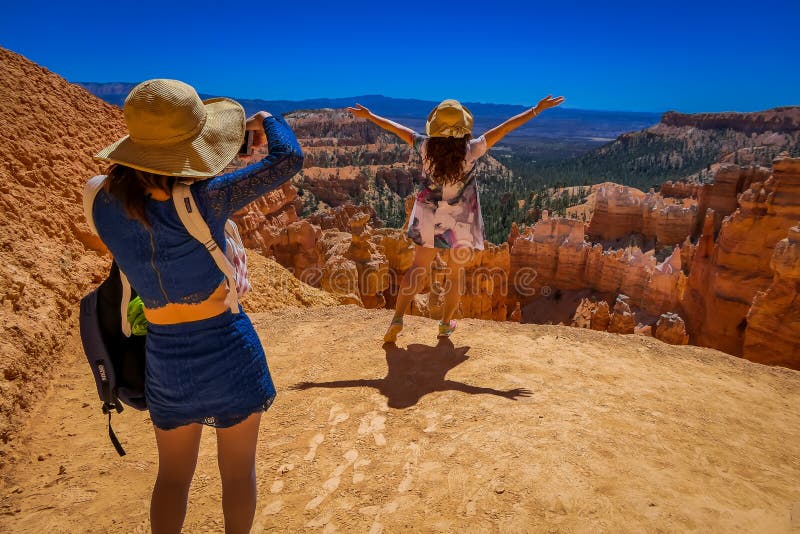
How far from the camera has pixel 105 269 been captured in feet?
14.7

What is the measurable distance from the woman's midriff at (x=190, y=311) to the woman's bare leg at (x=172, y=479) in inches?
16.2

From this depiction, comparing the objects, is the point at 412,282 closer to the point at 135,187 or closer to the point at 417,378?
the point at 417,378

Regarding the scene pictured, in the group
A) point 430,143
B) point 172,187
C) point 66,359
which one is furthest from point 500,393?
point 66,359

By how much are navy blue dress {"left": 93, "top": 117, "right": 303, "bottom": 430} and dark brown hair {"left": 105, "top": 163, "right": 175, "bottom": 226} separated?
0.11ft

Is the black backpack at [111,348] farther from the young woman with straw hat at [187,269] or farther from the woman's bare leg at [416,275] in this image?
the woman's bare leg at [416,275]

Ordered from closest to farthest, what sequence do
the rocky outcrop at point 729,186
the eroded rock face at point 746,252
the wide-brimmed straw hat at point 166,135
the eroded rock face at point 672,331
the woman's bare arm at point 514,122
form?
the wide-brimmed straw hat at point 166,135 < the woman's bare arm at point 514,122 < the eroded rock face at point 672,331 < the eroded rock face at point 746,252 < the rocky outcrop at point 729,186

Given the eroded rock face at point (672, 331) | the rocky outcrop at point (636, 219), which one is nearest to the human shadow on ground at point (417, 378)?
the eroded rock face at point (672, 331)

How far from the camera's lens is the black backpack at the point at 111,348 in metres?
1.86

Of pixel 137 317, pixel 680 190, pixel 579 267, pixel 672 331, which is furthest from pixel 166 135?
pixel 680 190

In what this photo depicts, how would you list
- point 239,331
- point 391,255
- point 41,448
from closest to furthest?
point 239,331 < point 41,448 < point 391,255

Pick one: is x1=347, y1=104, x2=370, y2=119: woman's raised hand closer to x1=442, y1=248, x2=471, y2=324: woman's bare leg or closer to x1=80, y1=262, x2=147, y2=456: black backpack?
x1=442, y1=248, x2=471, y2=324: woman's bare leg

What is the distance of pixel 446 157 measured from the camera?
11.7 feet

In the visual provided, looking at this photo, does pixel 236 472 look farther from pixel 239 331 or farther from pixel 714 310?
pixel 714 310

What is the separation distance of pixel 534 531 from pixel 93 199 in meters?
2.16
